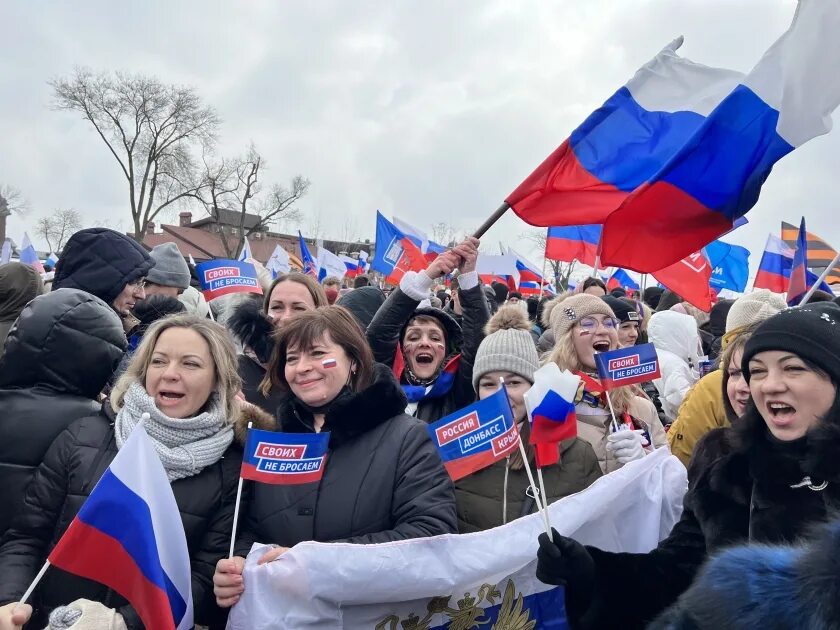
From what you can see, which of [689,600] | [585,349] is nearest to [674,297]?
[585,349]

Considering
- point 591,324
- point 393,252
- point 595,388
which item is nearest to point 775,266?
point 393,252

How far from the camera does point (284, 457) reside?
228 cm

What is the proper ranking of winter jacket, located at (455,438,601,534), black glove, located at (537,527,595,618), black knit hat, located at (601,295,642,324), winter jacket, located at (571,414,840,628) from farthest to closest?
1. black knit hat, located at (601,295,642,324)
2. winter jacket, located at (455,438,601,534)
3. black glove, located at (537,527,595,618)
4. winter jacket, located at (571,414,840,628)

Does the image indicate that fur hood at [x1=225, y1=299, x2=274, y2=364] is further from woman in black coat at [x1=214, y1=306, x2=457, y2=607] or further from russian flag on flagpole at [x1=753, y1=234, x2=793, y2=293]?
russian flag on flagpole at [x1=753, y1=234, x2=793, y2=293]

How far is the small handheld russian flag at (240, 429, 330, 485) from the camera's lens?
7.47ft

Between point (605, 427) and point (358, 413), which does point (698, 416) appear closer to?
point (605, 427)

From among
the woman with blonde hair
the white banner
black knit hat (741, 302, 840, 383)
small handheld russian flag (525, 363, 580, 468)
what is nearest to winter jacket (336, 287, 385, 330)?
the woman with blonde hair

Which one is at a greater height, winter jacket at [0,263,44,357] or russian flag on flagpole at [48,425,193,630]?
winter jacket at [0,263,44,357]

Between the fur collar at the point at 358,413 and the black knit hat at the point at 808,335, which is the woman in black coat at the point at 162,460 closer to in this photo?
the fur collar at the point at 358,413

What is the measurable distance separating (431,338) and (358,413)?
159 cm

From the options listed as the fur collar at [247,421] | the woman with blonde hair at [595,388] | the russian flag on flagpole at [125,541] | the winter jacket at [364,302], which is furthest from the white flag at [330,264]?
the russian flag on flagpole at [125,541]

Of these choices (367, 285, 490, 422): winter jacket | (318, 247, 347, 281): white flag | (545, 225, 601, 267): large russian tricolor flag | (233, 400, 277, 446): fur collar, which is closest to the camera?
(233, 400, 277, 446): fur collar

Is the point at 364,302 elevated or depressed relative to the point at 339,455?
elevated

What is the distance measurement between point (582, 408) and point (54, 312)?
8.85 feet
